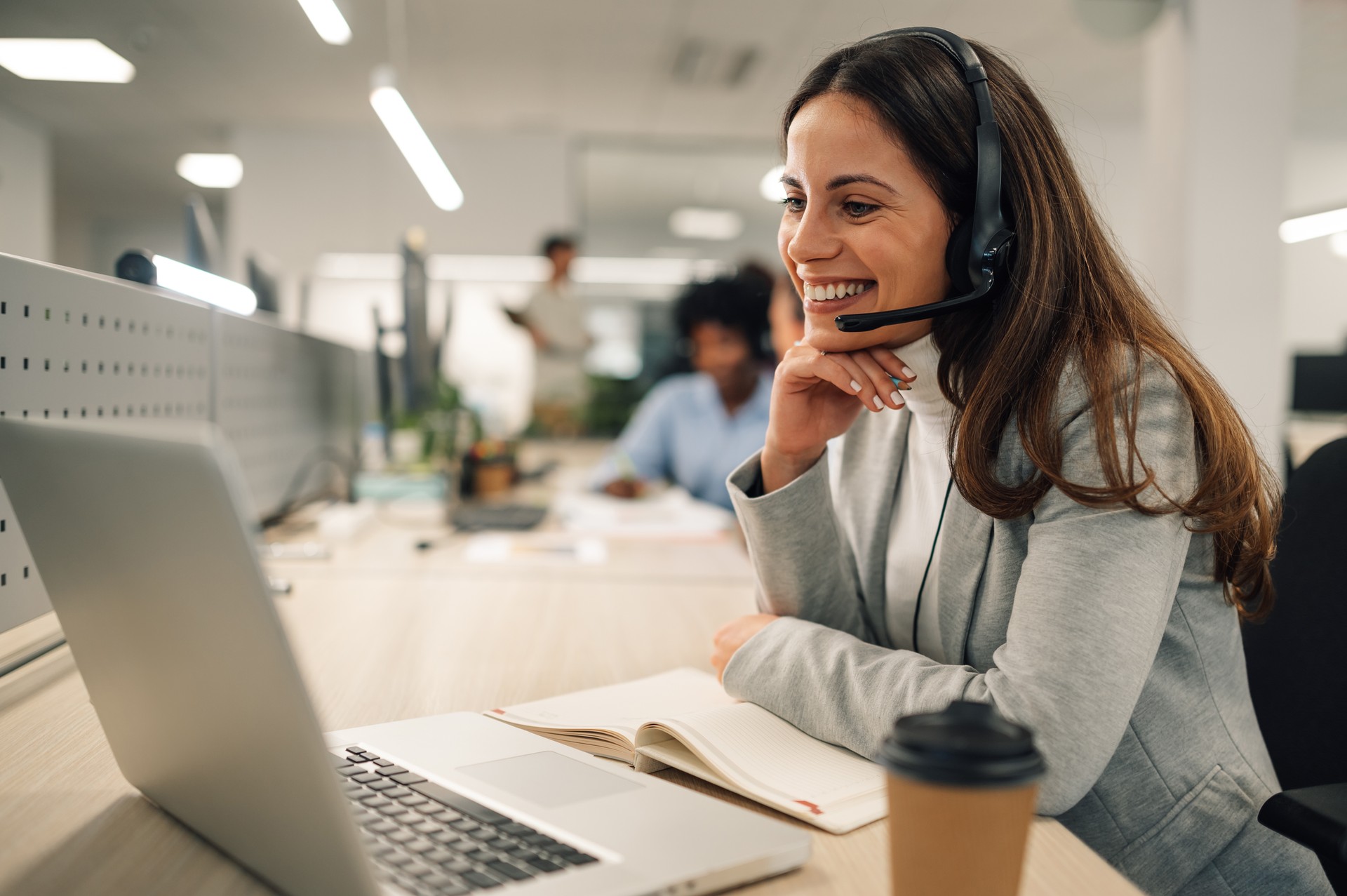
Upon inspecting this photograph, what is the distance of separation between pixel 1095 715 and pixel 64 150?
3.85 metres

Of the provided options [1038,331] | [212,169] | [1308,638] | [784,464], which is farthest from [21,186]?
[212,169]

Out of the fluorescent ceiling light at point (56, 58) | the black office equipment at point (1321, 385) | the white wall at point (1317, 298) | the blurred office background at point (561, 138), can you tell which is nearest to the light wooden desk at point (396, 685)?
the blurred office background at point (561, 138)

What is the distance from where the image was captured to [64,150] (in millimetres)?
3246

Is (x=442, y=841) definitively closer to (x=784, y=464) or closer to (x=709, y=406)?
(x=784, y=464)

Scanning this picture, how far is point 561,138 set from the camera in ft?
21.5

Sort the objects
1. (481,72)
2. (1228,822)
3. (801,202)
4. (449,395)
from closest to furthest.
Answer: (1228,822) < (801,202) < (449,395) < (481,72)

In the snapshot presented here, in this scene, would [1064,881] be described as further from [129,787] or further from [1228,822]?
[129,787]

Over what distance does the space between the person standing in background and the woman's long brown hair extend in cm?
461

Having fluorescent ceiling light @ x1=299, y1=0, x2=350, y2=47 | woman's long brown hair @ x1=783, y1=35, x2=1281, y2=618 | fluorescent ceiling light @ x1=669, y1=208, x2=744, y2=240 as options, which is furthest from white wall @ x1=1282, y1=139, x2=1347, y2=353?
woman's long brown hair @ x1=783, y1=35, x2=1281, y2=618

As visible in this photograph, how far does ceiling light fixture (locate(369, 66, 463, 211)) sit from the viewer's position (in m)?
2.85

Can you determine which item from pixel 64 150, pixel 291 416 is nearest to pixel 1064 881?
pixel 291 416

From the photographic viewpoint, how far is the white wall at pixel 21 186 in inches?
51.8

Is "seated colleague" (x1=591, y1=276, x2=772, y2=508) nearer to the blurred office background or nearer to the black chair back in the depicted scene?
the blurred office background

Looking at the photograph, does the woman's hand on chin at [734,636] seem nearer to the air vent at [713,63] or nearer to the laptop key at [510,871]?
the laptop key at [510,871]
